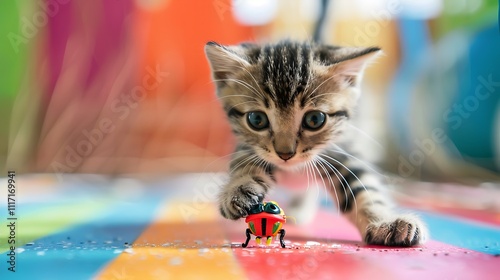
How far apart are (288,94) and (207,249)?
430mm

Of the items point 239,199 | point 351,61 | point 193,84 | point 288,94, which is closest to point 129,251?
point 239,199

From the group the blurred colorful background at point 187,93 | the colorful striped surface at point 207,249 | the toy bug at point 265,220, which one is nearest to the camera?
the colorful striped surface at point 207,249

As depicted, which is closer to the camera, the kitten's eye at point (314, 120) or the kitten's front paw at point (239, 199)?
the kitten's front paw at point (239, 199)

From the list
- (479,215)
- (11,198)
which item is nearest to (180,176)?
(11,198)

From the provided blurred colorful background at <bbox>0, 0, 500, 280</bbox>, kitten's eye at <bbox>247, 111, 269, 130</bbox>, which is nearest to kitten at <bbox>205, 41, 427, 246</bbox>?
kitten's eye at <bbox>247, 111, 269, 130</bbox>

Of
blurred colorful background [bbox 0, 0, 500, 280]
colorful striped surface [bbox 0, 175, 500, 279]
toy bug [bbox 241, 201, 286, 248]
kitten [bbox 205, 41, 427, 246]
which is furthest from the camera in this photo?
blurred colorful background [bbox 0, 0, 500, 280]

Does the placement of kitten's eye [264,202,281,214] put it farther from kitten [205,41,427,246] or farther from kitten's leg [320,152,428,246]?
kitten's leg [320,152,428,246]

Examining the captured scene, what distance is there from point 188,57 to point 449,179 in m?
1.40

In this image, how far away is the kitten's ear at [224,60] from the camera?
1.34 meters

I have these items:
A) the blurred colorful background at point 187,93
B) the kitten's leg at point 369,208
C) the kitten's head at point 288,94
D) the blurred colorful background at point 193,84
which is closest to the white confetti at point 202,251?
the kitten's head at point 288,94

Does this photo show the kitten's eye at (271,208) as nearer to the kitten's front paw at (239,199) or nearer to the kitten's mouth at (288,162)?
Result: the kitten's front paw at (239,199)

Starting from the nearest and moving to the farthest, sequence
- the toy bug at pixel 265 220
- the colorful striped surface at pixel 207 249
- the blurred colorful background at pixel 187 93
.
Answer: the colorful striped surface at pixel 207 249
the toy bug at pixel 265 220
the blurred colorful background at pixel 187 93

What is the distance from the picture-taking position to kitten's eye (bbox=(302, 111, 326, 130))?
132 cm

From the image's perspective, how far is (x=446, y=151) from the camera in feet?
8.21
